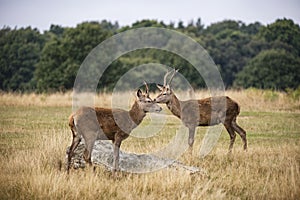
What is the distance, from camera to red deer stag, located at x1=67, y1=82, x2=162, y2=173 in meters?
10.2

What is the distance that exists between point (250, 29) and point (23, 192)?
8583 cm

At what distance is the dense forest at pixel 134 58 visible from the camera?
48125mm

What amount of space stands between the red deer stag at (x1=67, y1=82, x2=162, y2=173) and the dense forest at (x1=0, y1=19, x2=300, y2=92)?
100 ft

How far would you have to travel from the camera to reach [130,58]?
2516 inches

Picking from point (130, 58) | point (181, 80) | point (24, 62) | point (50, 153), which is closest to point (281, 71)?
point (181, 80)

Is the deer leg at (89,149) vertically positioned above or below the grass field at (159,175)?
above

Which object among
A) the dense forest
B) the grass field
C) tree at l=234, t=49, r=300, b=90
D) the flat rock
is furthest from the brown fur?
tree at l=234, t=49, r=300, b=90

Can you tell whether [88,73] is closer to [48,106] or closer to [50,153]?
[48,106]

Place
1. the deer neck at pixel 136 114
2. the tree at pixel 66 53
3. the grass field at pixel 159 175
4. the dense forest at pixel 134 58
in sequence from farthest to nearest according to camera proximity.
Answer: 1. the dense forest at pixel 134 58
2. the tree at pixel 66 53
3. the deer neck at pixel 136 114
4. the grass field at pixel 159 175

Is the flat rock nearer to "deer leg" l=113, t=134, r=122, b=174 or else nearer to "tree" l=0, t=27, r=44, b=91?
"deer leg" l=113, t=134, r=122, b=174

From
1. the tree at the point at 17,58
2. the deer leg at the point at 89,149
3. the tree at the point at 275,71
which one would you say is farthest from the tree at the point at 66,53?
the deer leg at the point at 89,149

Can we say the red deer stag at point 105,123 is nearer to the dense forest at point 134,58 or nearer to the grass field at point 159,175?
the grass field at point 159,175

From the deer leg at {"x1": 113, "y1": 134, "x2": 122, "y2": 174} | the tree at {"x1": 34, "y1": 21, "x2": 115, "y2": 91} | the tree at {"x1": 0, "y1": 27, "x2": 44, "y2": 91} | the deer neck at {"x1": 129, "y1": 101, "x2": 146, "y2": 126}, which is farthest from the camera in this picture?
the tree at {"x1": 0, "y1": 27, "x2": 44, "y2": 91}

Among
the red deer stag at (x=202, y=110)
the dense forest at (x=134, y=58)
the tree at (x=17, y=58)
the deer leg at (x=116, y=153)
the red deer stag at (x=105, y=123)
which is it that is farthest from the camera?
the tree at (x=17, y=58)
